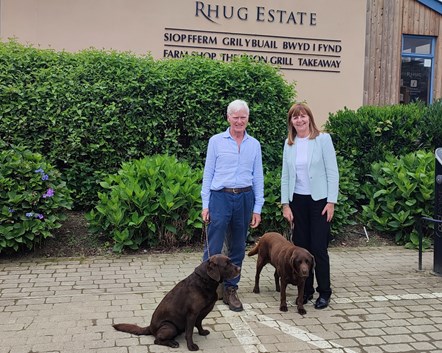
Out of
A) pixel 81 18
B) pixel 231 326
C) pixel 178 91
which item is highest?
pixel 81 18

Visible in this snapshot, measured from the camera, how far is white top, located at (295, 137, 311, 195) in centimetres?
480

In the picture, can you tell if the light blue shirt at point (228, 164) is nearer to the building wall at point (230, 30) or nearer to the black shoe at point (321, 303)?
the black shoe at point (321, 303)

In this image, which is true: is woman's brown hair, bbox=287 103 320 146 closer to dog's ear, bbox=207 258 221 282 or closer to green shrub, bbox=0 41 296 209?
dog's ear, bbox=207 258 221 282

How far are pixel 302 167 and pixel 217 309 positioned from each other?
159cm

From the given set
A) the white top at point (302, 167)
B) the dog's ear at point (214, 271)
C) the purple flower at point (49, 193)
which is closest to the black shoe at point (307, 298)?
the white top at point (302, 167)

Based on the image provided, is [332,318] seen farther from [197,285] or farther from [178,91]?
[178,91]

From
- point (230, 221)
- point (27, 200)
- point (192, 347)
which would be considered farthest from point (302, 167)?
point (27, 200)

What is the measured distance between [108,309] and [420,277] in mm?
3606

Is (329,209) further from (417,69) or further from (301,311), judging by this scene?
(417,69)

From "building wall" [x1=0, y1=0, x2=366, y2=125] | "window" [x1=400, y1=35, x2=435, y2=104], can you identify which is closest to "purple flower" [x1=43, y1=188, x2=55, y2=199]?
"building wall" [x1=0, y1=0, x2=366, y2=125]

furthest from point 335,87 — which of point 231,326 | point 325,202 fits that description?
point 231,326

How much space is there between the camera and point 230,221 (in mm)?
4777

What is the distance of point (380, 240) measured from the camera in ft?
24.5

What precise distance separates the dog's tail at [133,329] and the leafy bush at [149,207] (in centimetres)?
233
